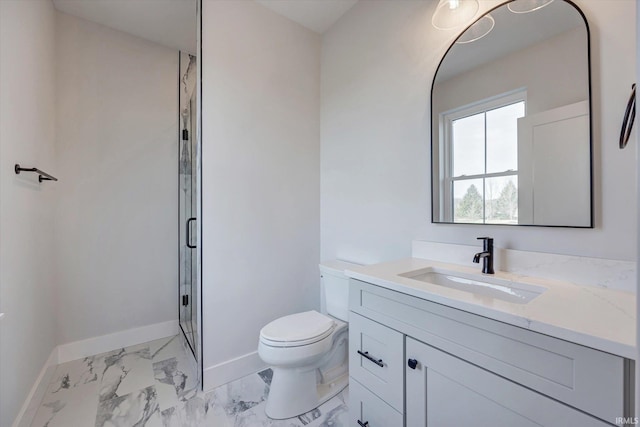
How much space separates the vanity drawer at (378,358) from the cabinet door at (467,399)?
5 cm

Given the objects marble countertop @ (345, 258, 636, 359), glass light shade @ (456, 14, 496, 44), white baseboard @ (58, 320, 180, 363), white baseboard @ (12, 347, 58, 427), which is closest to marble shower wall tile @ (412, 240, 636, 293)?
marble countertop @ (345, 258, 636, 359)

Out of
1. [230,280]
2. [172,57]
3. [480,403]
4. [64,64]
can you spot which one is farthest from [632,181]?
[64,64]

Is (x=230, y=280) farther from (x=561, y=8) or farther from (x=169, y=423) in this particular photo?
(x=561, y=8)

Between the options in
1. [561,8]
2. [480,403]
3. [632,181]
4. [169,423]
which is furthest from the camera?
[169,423]

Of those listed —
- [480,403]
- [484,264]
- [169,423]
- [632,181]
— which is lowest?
[169,423]

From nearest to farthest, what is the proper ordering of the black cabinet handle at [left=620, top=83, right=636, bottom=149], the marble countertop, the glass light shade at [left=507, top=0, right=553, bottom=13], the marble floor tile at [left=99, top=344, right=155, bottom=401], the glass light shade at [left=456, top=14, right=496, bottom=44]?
the marble countertop → the black cabinet handle at [left=620, top=83, right=636, bottom=149] → the glass light shade at [left=507, top=0, right=553, bottom=13] → the glass light shade at [left=456, top=14, right=496, bottom=44] → the marble floor tile at [left=99, top=344, right=155, bottom=401]

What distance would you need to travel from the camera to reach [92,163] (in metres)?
2.13

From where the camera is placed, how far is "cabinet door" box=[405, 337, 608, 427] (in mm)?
672

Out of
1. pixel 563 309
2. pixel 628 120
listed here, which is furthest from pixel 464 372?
pixel 628 120

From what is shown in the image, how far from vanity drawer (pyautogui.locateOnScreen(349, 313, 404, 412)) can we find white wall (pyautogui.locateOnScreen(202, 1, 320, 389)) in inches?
37.3

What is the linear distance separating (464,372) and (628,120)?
3.29ft

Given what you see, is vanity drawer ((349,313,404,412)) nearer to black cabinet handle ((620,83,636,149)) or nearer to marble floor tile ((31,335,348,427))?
marble floor tile ((31,335,348,427))

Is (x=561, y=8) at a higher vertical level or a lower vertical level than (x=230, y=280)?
higher

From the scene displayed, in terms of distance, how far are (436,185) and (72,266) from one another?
269 centimetres
